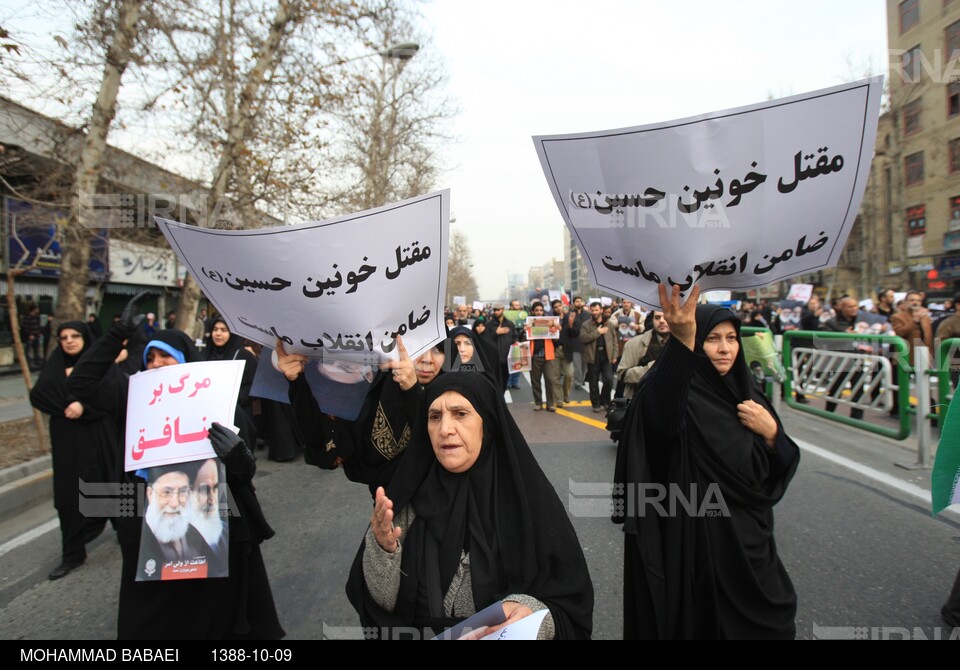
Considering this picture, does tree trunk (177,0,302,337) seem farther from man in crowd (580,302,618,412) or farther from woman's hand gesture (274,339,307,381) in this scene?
woman's hand gesture (274,339,307,381)

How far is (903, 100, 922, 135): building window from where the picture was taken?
26634mm

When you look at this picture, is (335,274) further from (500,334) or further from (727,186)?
(500,334)

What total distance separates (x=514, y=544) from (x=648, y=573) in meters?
0.68

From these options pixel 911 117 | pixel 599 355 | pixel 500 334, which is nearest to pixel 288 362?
pixel 599 355

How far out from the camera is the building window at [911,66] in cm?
2375

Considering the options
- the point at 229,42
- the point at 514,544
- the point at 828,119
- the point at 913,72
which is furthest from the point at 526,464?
the point at 913,72

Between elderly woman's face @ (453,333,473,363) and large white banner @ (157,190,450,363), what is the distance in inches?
117

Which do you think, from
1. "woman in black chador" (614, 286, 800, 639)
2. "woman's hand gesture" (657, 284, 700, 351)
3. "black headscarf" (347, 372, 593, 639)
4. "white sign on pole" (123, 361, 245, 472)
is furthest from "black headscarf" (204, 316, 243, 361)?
"woman's hand gesture" (657, 284, 700, 351)

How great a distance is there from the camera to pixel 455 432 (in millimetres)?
1752

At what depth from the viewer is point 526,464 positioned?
185 cm

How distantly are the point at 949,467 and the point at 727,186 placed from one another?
5.95 ft

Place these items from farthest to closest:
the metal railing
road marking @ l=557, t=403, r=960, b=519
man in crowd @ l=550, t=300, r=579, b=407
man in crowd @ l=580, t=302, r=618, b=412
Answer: man in crowd @ l=550, t=300, r=579, b=407, man in crowd @ l=580, t=302, r=618, b=412, the metal railing, road marking @ l=557, t=403, r=960, b=519

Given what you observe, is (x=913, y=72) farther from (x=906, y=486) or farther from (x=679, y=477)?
(x=679, y=477)

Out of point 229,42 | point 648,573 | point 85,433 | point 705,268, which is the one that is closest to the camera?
point 705,268
